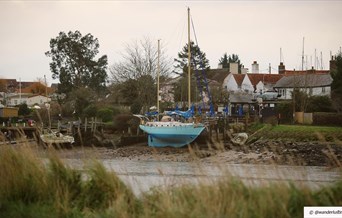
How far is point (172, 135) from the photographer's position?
48.7 m

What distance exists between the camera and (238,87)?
97500 millimetres

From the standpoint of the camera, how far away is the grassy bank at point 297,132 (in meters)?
39.6

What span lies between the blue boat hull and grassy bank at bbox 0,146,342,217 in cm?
3465

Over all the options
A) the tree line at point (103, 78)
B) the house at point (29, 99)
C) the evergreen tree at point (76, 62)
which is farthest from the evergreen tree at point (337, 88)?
the house at point (29, 99)

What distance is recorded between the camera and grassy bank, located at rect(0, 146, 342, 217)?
9258 mm

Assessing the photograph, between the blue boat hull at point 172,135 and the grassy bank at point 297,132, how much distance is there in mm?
5352

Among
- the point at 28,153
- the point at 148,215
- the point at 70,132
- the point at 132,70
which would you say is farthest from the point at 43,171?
the point at 132,70

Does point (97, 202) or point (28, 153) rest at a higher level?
point (28, 153)

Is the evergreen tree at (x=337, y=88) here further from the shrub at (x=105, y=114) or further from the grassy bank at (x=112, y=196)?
the grassy bank at (x=112, y=196)

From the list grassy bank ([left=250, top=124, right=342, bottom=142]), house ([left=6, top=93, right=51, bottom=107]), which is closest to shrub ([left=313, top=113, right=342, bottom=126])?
grassy bank ([left=250, top=124, right=342, bottom=142])

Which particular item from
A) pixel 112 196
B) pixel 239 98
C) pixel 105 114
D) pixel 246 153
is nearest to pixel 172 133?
pixel 246 153

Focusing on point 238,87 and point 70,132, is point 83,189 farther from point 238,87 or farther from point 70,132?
point 238,87

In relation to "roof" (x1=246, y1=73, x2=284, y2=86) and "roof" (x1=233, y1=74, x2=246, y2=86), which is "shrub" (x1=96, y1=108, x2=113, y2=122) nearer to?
"roof" (x1=233, y1=74, x2=246, y2=86)

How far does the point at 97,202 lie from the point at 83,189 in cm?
57
